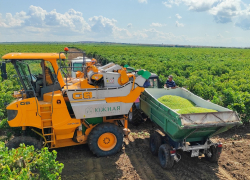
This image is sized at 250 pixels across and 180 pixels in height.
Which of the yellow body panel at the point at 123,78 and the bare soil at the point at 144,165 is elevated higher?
the yellow body panel at the point at 123,78

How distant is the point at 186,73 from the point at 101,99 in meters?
16.1

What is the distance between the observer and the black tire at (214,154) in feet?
20.0

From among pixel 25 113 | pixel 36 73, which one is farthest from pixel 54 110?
pixel 36 73

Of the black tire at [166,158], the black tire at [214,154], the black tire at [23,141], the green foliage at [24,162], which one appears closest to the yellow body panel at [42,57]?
the black tire at [23,141]

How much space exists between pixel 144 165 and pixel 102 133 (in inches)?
63.0

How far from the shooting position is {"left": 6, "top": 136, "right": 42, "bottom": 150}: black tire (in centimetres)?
573

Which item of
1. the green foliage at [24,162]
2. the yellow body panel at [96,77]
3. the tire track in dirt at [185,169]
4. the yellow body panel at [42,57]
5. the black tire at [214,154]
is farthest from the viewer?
the yellow body panel at [96,77]

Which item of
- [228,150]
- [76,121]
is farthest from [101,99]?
[228,150]

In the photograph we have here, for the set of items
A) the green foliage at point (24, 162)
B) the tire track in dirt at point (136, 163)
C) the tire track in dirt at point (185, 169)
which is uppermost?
the green foliage at point (24, 162)

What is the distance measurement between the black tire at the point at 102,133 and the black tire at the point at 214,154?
8.98 ft

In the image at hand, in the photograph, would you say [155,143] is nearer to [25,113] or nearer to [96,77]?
[96,77]

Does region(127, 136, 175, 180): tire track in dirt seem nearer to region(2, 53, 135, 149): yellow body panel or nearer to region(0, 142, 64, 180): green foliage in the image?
region(2, 53, 135, 149): yellow body panel

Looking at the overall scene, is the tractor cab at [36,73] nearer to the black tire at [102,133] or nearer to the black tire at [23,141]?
the black tire at [23,141]

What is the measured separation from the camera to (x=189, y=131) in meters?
5.48
